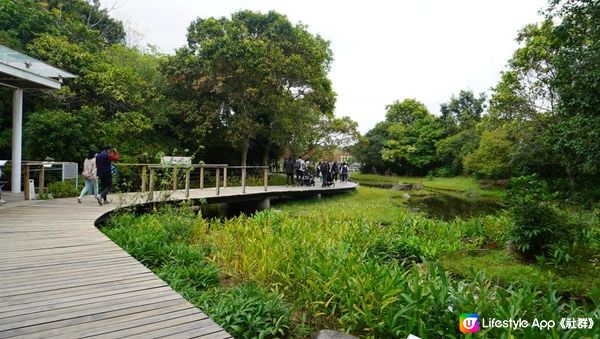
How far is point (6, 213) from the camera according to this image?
734 centimetres

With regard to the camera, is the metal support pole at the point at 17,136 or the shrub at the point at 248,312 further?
the metal support pole at the point at 17,136

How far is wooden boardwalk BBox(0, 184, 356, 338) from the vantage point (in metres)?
2.72

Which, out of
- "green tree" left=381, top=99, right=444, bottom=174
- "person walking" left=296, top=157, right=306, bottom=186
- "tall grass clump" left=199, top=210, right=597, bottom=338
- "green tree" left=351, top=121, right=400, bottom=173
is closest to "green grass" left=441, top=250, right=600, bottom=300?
"tall grass clump" left=199, top=210, right=597, bottom=338

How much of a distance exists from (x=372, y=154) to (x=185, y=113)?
2993 centimetres

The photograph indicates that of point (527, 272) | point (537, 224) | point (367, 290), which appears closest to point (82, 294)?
point (367, 290)

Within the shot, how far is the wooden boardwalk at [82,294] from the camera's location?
2717 millimetres

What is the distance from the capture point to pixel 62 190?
34.7 ft

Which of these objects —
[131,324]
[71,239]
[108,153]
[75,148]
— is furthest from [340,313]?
[75,148]

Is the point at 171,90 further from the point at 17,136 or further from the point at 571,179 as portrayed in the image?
the point at 571,179

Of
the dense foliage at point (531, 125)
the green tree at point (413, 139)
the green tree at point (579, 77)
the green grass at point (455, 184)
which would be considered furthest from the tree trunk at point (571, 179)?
the green tree at point (413, 139)

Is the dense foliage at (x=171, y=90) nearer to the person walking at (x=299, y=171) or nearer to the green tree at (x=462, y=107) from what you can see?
the person walking at (x=299, y=171)

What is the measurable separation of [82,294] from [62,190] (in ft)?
28.7

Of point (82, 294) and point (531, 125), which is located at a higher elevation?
point (531, 125)

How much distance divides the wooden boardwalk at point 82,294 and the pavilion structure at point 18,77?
15.8 feet
